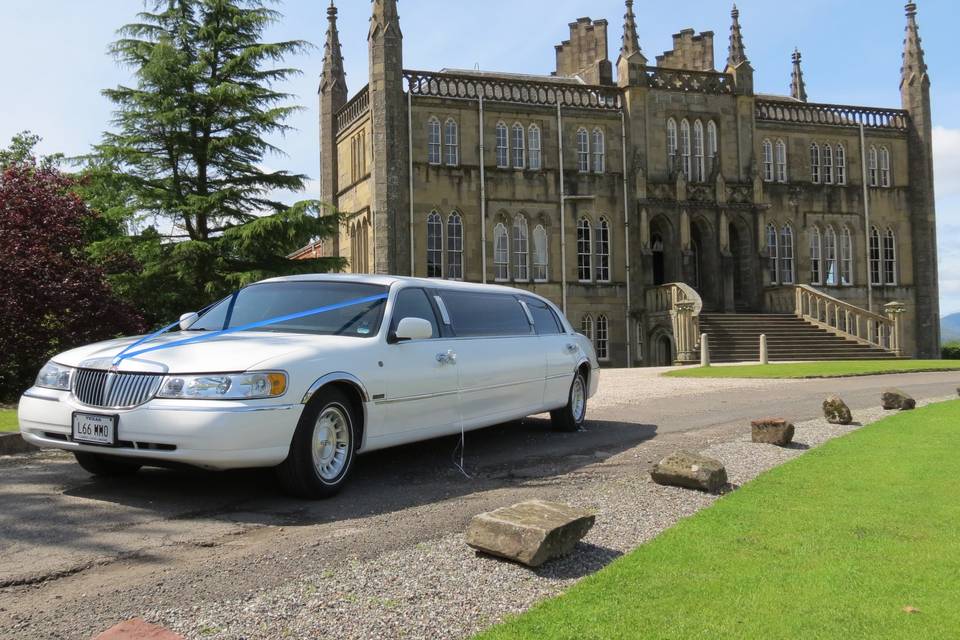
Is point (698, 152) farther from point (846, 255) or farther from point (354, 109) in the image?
point (354, 109)

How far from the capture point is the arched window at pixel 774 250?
39406 millimetres

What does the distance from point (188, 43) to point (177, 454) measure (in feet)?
69.4

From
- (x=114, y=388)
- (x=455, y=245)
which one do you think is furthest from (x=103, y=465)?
(x=455, y=245)

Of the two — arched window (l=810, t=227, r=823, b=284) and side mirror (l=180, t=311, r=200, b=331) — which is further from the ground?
arched window (l=810, t=227, r=823, b=284)

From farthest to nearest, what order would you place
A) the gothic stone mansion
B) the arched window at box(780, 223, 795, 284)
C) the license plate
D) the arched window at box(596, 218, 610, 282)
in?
the arched window at box(780, 223, 795, 284), the arched window at box(596, 218, 610, 282), the gothic stone mansion, the license plate

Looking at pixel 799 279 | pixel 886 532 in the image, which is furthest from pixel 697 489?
pixel 799 279

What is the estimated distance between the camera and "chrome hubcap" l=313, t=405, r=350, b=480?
20.7ft

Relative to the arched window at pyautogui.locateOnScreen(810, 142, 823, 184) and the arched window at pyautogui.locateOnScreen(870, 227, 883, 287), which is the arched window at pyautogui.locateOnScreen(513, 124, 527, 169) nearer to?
the arched window at pyautogui.locateOnScreen(810, 142, 823, 184)

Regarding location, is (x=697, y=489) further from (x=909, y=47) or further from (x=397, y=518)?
(x=909, y=47)

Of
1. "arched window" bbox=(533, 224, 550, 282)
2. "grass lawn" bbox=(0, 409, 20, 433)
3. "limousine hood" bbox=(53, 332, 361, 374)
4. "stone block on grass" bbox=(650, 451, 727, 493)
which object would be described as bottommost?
"stone block on grass" bbox=(650, 451, 727, 493)

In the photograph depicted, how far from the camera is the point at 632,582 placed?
173 inches

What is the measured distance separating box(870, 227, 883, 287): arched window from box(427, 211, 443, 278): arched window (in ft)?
71.4

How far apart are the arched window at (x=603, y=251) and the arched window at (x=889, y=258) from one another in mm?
15202

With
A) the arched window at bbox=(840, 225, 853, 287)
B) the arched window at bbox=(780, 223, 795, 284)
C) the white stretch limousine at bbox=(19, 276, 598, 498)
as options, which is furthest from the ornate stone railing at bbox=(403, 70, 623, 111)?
the white stretch limousine at bbox=(19, 276, 598, 498)
